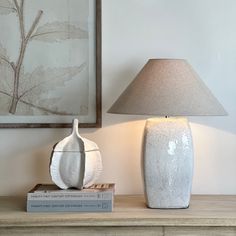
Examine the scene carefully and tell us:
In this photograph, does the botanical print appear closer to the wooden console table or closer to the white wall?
the white wall

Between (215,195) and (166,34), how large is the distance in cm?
72

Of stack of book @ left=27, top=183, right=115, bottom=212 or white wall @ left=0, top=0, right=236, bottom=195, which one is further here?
white wall @ left=0, top=0, right=236, bottom=195

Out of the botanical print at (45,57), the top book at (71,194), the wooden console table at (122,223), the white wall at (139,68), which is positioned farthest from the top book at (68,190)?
the botanical print at (45,57)

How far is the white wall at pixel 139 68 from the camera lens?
2066 mm

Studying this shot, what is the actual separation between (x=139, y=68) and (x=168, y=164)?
0.50m

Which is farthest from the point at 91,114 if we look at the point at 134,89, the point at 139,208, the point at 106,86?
the point at 139,208

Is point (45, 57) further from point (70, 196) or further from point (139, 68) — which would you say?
point (70, 196)

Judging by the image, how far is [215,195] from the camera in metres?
2.05

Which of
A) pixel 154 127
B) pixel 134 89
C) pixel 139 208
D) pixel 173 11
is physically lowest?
pixel 139 208

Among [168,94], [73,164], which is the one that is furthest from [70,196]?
[168,94]

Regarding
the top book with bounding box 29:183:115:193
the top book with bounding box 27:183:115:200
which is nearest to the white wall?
the top book with bounding box 29:183:115:193

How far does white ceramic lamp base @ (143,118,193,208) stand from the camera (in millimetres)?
1769

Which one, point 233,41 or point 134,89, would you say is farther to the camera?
point 233,41

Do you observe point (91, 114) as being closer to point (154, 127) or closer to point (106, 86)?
point (106, 86)
